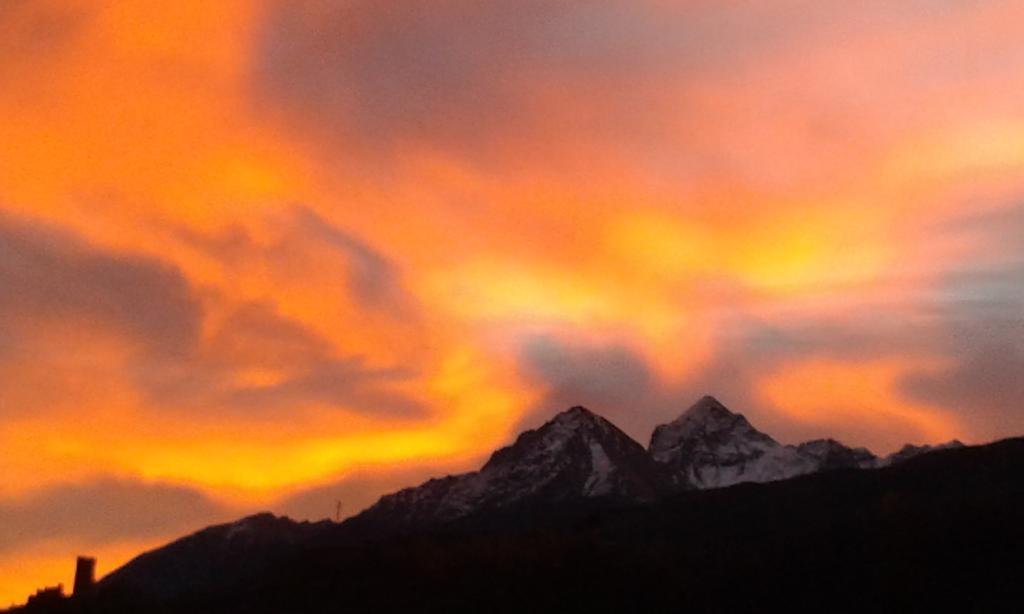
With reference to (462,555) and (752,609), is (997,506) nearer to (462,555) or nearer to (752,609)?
(752,609)

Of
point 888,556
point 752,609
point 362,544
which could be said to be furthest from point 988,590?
point 362,544

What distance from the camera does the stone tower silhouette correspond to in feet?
291

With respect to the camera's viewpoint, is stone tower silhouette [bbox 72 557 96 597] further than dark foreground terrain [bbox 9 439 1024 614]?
Yes

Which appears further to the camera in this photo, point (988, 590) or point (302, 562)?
point (302, 562)

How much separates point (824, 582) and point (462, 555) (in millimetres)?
24473

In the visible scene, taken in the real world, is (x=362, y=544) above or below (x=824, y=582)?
above

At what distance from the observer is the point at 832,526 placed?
102 metres

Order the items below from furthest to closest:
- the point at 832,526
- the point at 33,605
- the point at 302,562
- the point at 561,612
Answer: the point at 832,526, the point at 302,562, the point at 33,605, the point at 561,612

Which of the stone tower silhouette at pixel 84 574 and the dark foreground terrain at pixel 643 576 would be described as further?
the stone tower silhouette at pixel 84 574

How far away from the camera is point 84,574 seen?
9075 centimetres

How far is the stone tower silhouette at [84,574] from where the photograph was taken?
88.6m

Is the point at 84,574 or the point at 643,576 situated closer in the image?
the point at 643,576

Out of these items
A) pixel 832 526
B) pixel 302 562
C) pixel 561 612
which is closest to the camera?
pixel 561 612

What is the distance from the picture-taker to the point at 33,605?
273 feet
